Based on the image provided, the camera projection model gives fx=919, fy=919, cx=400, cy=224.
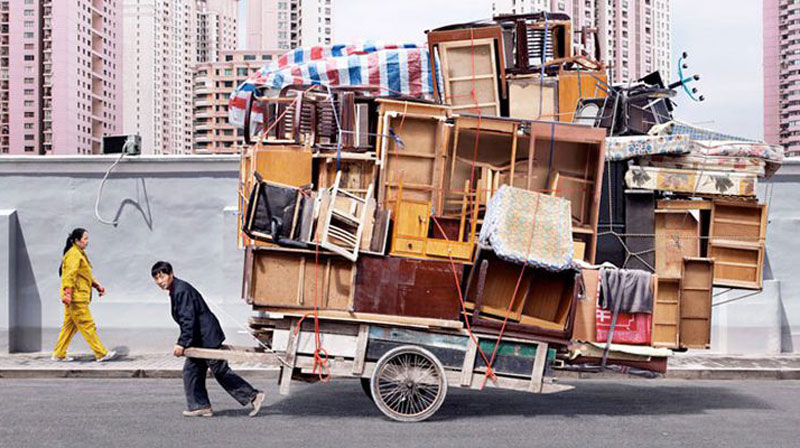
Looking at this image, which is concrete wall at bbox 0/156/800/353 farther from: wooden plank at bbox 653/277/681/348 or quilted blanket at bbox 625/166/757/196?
wooden plank at bbox 653/277/681/348

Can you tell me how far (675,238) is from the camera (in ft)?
32.1

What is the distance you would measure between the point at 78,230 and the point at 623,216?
7165 mm

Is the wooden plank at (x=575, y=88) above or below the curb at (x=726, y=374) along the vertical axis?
above

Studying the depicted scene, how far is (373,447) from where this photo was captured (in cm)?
755

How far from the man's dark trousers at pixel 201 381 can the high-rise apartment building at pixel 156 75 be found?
143m

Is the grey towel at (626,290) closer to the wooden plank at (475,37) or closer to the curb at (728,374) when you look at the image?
the wooden plank at (475,37)

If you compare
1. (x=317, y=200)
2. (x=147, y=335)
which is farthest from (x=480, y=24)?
(x=147, y=335)

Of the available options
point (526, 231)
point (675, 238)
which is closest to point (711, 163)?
point (675, 238)

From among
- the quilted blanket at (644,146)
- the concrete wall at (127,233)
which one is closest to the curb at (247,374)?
the concrete wall at (127,233)

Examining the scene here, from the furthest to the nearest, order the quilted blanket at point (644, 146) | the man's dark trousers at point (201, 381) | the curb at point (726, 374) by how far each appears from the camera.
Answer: the curb at point (726, 374)
the quilted blanket at point (644, 146)
the man's dark trousers at point (201, 381)

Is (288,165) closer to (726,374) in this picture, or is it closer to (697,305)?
(697,305)

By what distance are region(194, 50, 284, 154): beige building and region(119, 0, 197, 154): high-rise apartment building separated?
4.47 meters

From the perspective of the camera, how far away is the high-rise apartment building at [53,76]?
395ft

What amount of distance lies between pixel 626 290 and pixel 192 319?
4191 millimetres
